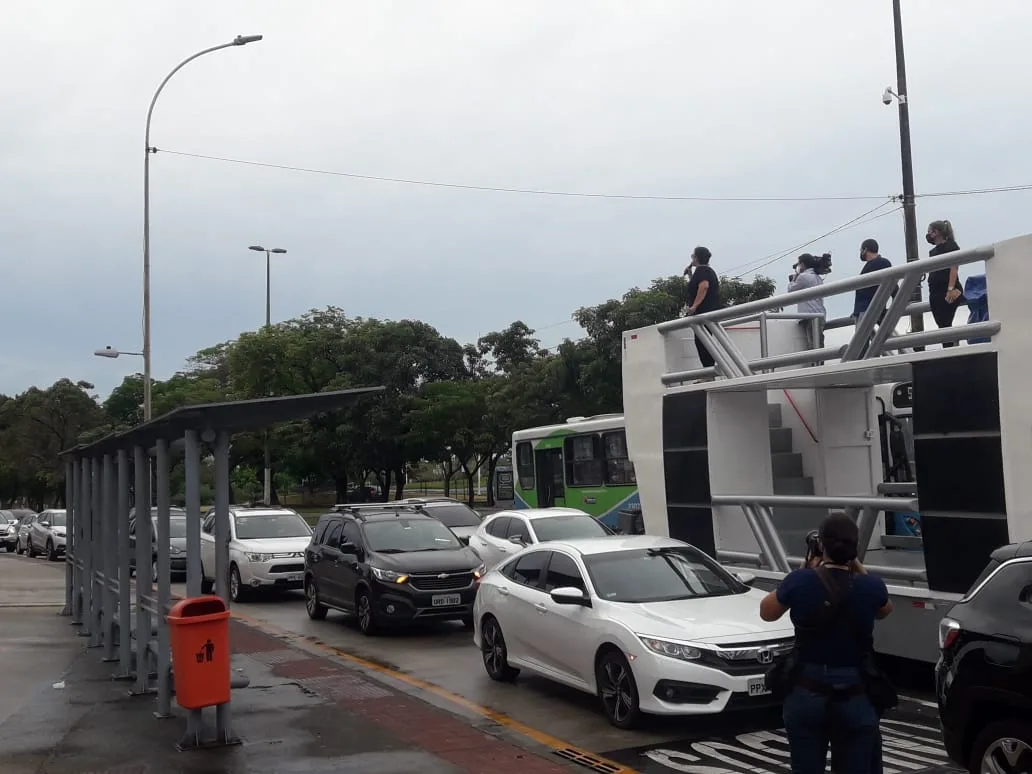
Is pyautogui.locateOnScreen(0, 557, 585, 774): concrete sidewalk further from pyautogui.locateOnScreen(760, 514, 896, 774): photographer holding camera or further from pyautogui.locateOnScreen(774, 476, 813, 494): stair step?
pyautogui.locateOnScreen(774, 476, 813, 494): stair step

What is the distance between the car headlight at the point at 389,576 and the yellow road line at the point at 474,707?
1079 mm

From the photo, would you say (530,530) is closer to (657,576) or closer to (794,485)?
(794,485)

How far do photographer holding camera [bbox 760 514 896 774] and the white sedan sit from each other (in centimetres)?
279

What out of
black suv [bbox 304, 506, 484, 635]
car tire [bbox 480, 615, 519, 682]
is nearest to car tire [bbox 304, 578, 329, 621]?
black suv [bbox 304, 506, 484, 635]

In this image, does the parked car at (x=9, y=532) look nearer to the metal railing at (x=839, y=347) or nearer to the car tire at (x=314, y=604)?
the car tire at (x=314, y=604)

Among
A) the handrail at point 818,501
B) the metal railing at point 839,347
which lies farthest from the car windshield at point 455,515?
the handrail at point 818,501

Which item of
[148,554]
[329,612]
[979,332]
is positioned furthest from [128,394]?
[979,332]

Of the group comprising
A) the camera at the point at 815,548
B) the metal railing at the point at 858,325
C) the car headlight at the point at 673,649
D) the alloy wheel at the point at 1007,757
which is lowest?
the alloy wheel at the point at 1007,757

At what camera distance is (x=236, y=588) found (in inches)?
746

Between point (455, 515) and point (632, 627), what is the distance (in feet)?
44.4

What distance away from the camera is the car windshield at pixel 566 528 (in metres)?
15.6

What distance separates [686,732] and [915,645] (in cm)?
204

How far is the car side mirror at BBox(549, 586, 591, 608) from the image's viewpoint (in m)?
9.09

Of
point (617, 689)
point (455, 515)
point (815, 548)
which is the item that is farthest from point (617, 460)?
point (815, 548)
